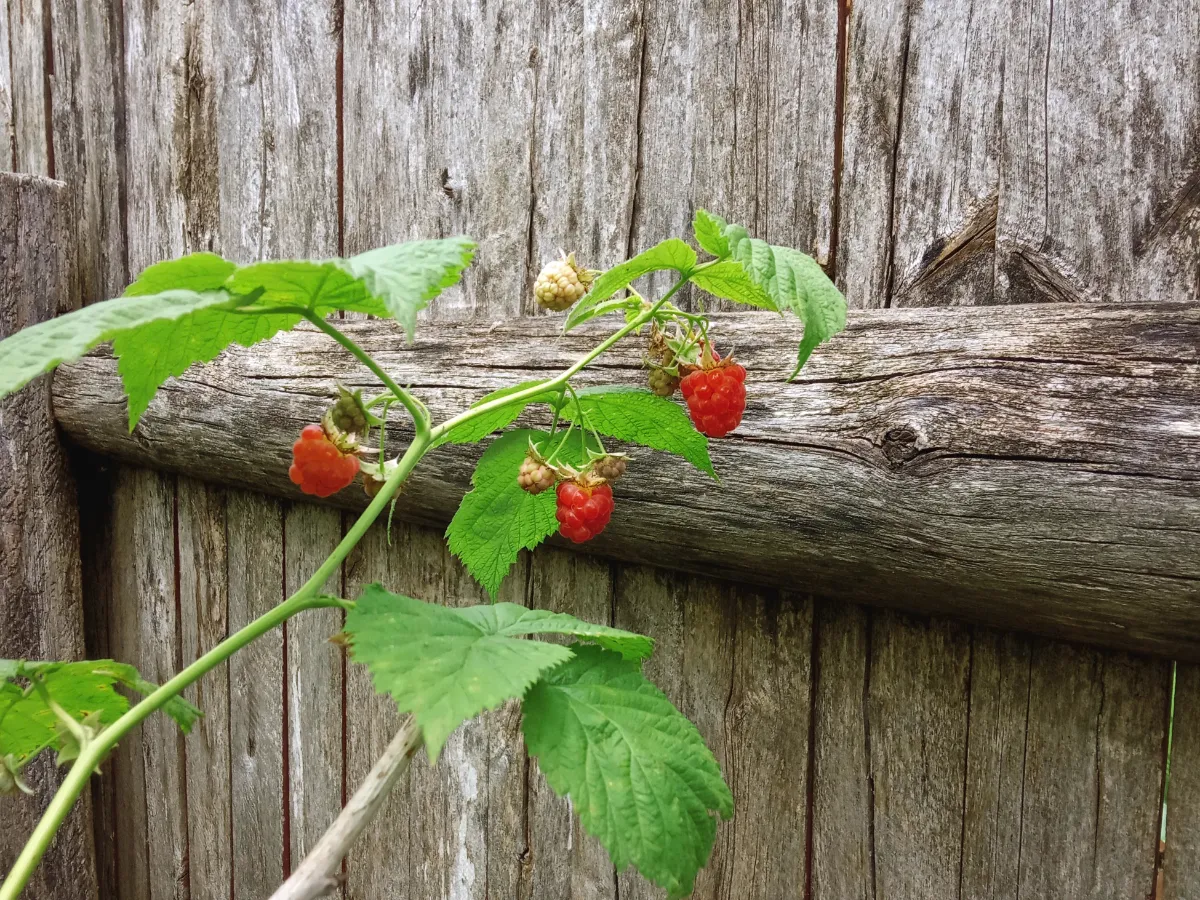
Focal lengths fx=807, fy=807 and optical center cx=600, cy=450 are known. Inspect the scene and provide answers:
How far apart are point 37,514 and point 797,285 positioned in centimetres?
170

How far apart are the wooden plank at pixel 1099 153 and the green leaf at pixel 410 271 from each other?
0.63 meters

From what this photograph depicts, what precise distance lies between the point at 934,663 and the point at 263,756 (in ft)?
4.19

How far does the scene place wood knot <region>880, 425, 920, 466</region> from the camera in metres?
0.80

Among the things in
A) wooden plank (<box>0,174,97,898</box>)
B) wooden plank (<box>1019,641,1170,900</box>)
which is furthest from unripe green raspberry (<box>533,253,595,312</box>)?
wooden plank (<box>0,174,97,898</box>)

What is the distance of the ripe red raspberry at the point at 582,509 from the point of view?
661 millimetres

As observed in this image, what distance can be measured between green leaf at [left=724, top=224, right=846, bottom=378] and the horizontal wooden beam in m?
0.24

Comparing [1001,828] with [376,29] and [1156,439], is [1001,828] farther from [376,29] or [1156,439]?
[376,29]

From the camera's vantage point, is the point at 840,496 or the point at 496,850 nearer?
the point at 840,496

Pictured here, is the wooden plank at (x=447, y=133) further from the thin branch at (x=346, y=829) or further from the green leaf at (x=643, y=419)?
the thin branch at (x=346, y=829)

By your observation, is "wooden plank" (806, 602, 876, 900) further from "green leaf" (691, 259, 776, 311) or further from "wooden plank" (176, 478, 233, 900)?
"wooden plank" (176, 478, 233, 900)

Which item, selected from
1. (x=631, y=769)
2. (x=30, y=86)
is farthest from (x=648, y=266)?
(x=30, y=86)

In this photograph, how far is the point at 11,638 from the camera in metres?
1.64

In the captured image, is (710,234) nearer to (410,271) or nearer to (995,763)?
(410,271)

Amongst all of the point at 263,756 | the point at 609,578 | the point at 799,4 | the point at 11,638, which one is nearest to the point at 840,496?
the point at 609,578
